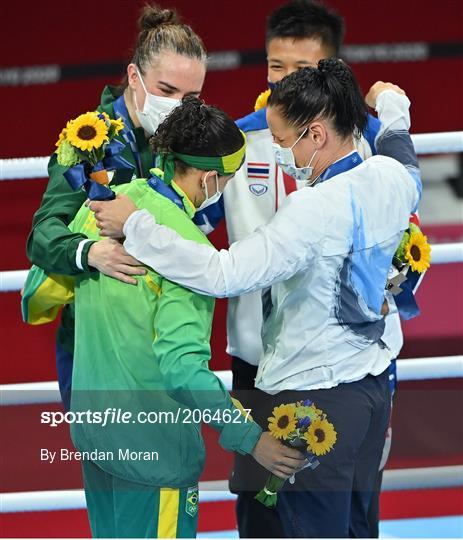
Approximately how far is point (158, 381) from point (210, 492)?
1.11 metres

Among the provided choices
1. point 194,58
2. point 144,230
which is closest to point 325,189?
point 144,230

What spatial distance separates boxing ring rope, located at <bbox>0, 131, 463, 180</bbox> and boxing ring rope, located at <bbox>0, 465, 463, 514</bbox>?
94cm

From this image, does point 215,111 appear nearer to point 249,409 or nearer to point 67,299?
point 67,299

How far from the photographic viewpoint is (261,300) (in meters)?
2.75

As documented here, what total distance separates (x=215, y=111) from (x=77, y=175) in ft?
1.05

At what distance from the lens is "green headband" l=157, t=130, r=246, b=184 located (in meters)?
2.29

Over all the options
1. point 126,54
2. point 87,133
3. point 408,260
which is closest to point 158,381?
point 87,133

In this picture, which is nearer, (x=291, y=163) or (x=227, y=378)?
(x=291, y=163)

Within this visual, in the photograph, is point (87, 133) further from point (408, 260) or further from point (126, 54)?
point (126, 54)

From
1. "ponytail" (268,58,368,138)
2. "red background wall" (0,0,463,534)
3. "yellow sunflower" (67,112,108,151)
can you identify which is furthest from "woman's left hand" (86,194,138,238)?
"red background wall" (0,0,463,534)

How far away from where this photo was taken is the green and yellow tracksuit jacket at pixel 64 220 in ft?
7.89

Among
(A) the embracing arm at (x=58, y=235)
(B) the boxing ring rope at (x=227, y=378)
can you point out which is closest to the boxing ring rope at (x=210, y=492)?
Result: (B) the boxing ring rope at (x=227, y=378)

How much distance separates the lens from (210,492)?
11.0 feet

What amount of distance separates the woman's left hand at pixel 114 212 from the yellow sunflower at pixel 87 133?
0.39 ft
